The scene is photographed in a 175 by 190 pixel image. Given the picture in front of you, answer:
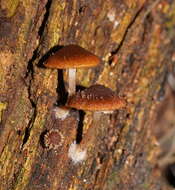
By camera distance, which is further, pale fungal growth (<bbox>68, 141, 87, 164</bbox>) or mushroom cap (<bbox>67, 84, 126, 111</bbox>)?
pale fungal growth (<bbox>68, 141, 87, 164</bbox>)

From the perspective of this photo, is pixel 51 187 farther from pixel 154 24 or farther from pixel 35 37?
pixel 154 24

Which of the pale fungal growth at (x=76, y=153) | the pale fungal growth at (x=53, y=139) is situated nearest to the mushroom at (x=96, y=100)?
the pale fungal growth at (x=53, y=139)

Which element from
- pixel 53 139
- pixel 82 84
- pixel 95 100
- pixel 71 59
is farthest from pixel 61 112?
pixel 71 59

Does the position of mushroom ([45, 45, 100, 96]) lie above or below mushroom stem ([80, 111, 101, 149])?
above

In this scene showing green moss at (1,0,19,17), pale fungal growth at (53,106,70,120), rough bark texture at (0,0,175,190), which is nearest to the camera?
green moss at (1,0,19,17)

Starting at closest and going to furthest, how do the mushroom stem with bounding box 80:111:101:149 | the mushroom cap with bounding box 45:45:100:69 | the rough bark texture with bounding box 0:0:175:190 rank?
the mushroom cap with bounding box 45:45:100:69 < the rough bark texture with bounding box 0:0:175:190 < the mushroom stem with bounding box 80:111:101:149

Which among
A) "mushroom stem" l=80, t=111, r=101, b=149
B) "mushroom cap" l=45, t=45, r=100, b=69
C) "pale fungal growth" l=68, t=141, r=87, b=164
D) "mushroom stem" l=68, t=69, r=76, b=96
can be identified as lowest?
"pale fungal growth" l=68, t=141, r=87, b=164

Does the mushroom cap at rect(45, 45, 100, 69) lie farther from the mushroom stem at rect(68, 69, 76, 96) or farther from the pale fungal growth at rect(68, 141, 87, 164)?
the pale fungal growth at rect(68, 141, 87, 164)

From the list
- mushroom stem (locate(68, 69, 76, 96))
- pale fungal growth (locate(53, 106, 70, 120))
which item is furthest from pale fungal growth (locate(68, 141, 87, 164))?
mushroom stem (locate(68, 69, 76, 96))
